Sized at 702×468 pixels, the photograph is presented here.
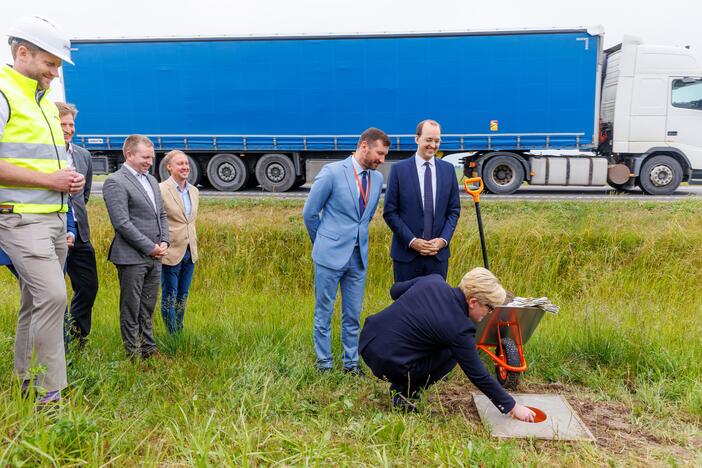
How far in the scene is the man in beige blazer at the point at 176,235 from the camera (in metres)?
4.55

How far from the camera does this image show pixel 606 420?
11.4 ft

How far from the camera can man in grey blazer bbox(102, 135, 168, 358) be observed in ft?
13.1

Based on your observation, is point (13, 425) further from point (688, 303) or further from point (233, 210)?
point (233, 210)

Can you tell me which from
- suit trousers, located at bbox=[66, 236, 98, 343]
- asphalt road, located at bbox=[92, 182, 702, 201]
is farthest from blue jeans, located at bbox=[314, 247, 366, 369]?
asphalt road, located at bbox=[92, 182, 702, 201]

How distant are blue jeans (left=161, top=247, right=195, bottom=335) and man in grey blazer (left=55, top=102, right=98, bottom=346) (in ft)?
2.00

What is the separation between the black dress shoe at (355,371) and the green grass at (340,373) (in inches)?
5.9

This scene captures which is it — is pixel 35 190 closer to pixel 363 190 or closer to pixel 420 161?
pixel 363 190

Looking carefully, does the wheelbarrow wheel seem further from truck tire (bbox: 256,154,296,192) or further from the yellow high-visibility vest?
truck tire (bbox: 256,154,296,192)

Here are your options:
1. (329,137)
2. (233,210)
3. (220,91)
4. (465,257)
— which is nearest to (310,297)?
(465,257)

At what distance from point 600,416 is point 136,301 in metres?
3.49

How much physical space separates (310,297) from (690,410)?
3954mm

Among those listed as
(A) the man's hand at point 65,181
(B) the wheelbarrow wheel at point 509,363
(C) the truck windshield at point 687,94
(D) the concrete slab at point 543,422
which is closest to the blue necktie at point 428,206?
(B) the wheelbarrow wheel at point 509,363

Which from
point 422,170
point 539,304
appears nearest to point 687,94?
point 422,170

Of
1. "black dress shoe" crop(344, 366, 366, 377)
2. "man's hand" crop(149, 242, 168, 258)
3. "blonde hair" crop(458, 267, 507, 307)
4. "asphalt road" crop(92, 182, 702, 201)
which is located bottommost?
"black dress shoe" crop(344, 366, 366, 377)
